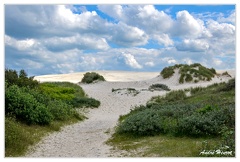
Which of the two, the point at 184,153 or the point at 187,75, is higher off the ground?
the point at 187,75

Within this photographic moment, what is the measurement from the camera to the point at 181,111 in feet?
45.8

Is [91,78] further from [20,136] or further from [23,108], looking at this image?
[20,136]

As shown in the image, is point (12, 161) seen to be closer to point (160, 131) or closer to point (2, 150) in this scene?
point (2, 150)

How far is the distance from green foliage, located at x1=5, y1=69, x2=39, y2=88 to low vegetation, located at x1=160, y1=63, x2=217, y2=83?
20.4 m

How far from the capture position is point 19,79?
17969 mm

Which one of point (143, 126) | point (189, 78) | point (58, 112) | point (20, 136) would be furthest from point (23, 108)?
point (189, 78)

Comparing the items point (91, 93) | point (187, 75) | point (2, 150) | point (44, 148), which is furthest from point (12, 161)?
point (187, 75)

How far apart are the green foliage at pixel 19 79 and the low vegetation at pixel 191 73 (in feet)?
66.8

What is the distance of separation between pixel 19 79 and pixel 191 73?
2288 cm

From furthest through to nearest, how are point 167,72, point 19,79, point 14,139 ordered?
point 167,72, point 19,79, point 14,139

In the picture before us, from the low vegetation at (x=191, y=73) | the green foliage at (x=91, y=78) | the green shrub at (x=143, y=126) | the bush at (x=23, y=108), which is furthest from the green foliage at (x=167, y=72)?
the bush at (x=23, y=108)

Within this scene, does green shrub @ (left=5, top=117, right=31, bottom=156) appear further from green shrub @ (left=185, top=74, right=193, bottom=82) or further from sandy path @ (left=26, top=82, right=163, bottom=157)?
green shrub @ (left=185, top=74, right=193, bottom=82)

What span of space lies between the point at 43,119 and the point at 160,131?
17.0ft

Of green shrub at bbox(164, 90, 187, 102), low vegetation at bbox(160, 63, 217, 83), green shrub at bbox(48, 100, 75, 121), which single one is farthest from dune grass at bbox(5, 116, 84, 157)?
low vegetation at bbox(160, 63, 217, 83)
